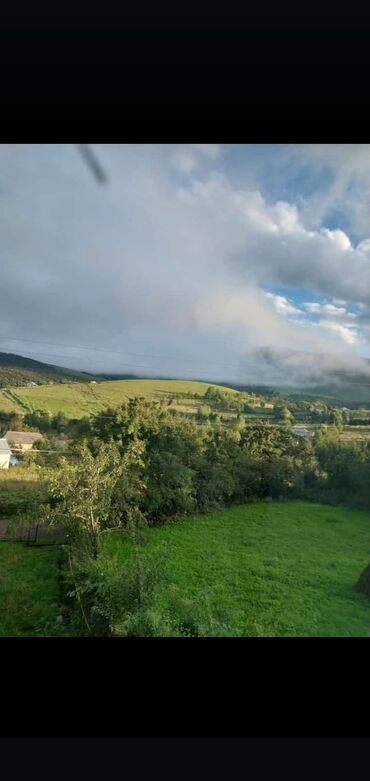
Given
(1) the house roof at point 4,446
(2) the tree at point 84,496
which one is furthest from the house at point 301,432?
(1) the house roof at point 4,446

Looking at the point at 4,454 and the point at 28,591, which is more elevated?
the point at 4,454

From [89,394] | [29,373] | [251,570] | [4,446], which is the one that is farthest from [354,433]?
[4,446]

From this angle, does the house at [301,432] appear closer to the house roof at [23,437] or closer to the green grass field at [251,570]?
the green grass field at [251,570]

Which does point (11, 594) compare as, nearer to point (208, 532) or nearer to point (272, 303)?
point (208, 532)

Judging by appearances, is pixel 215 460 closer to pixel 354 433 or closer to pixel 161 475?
pixel 161 475

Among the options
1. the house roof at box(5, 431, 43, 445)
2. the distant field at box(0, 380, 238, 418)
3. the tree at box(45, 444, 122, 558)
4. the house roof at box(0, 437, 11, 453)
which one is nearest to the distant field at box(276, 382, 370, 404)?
the distant field at box(0, 380, 238, 418)

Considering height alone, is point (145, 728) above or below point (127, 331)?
below
